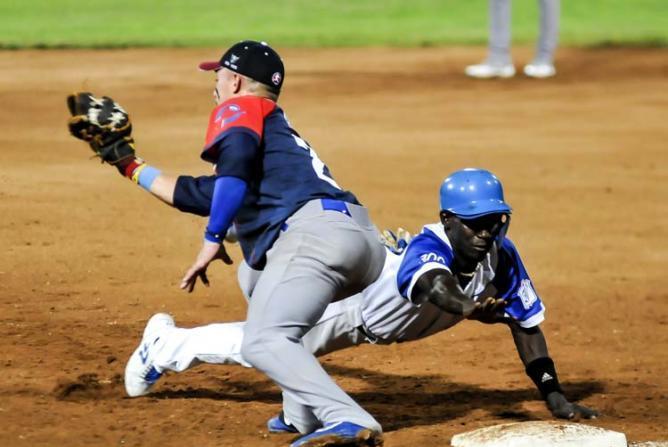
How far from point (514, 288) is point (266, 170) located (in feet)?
4.02

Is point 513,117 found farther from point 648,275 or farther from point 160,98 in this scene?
point 648,275

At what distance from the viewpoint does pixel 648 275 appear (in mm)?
9594

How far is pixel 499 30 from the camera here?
58.6 ft

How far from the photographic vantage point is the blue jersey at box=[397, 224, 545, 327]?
572cm

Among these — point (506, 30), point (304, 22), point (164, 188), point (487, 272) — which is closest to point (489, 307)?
point (487, 272)

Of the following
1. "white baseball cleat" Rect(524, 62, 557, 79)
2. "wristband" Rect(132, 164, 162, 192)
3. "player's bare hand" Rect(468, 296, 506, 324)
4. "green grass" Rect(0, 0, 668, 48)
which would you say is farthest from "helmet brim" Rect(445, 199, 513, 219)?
"green grass" Rect(0, 0, 668, 48)

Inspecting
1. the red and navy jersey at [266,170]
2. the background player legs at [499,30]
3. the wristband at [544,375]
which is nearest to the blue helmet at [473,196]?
the red and navy jersey at [266,170]

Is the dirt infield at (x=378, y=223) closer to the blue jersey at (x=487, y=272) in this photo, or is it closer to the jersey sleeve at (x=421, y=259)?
the blue jersey at (x=487, y=272)

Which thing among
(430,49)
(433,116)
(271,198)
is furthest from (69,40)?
(271,198)

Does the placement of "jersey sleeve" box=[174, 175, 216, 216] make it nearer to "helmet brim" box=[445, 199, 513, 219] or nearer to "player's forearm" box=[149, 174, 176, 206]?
"player's forearm" box=[149, 174, 176, 206]

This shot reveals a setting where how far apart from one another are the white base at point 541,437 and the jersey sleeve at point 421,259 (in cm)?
62

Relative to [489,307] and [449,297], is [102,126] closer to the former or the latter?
[449,297]

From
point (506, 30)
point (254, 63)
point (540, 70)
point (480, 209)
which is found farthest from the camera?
point (540, 70)

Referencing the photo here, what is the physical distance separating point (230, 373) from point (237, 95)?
1.69m
